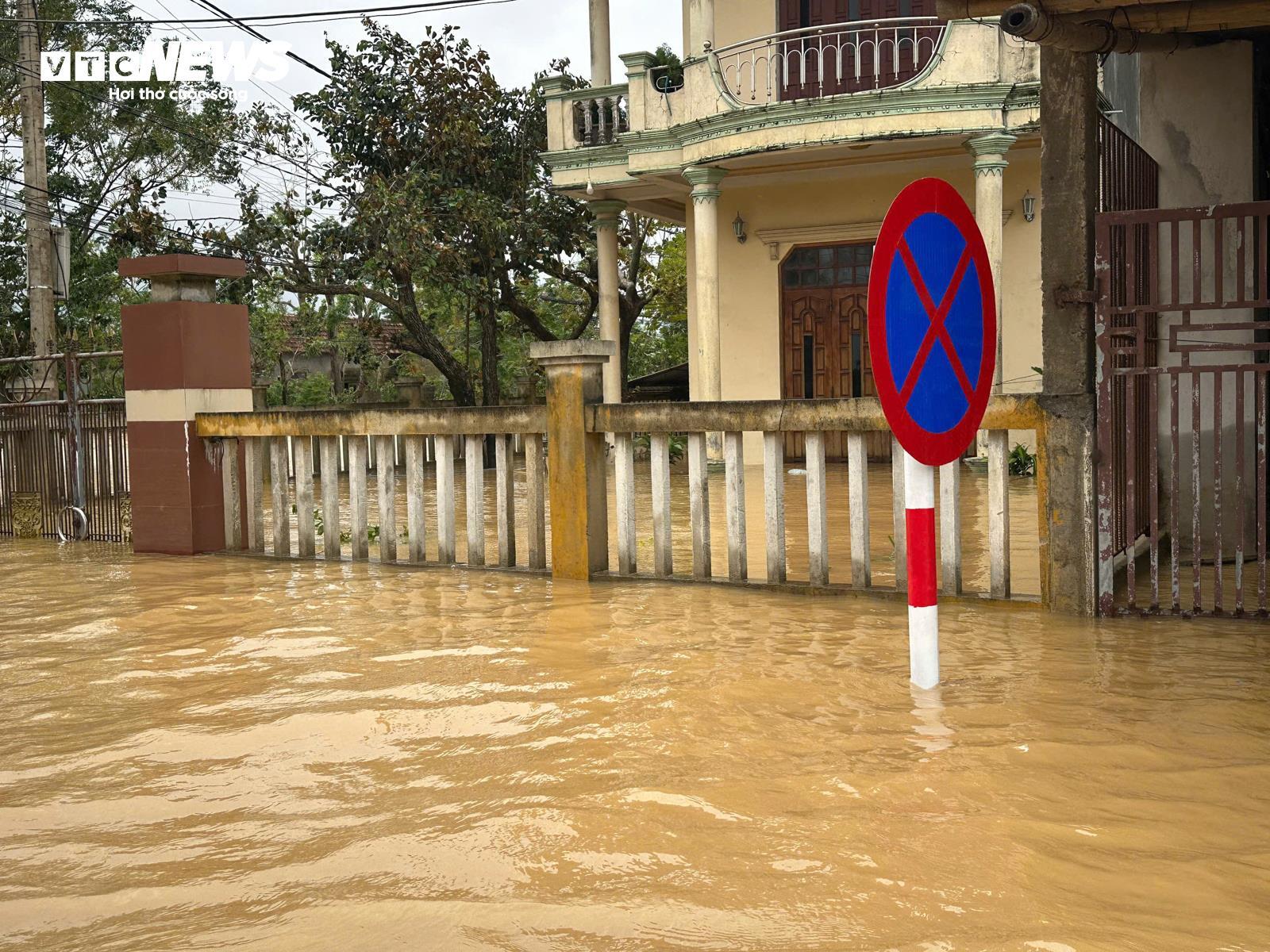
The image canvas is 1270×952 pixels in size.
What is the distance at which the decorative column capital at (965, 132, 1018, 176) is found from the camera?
14.3m

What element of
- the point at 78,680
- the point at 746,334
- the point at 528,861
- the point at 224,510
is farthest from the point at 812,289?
the point at 528,861

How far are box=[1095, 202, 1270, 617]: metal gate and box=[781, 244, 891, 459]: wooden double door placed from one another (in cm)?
937

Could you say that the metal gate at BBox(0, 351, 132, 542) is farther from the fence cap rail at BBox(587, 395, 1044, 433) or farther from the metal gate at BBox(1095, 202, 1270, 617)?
the metal gate at BBox(1095, 202, 1270, 617)

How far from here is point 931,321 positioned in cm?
402

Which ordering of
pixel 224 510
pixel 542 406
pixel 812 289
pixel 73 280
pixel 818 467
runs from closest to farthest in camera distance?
pixel 818 467, pixel 542 406, pixel 224 510, pixel 812 289, pixel 73 280

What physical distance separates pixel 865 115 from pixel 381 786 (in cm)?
1245

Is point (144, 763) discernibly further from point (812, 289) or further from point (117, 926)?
point (812, 289)

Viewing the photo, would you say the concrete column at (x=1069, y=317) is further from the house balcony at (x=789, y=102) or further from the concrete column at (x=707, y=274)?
the concrete column at (x=707, y=274)

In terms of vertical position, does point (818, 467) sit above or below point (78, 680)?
above

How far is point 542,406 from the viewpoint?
700 centimetres

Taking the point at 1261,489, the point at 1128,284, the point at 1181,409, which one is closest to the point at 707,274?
the point at 1181,409

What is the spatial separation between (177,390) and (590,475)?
3363 millimetres

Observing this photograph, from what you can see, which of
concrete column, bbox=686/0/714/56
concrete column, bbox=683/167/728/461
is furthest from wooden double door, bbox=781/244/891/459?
concrete column, bbox=686/0/714/56

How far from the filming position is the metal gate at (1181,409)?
17.6 feet
